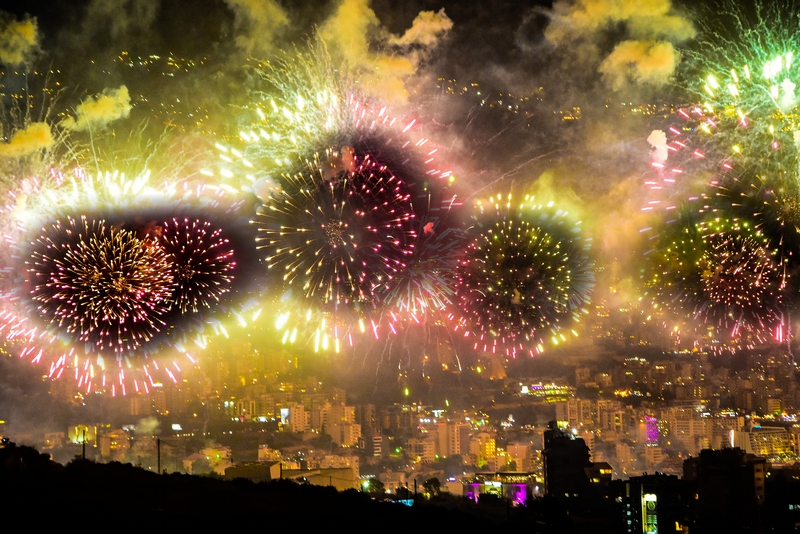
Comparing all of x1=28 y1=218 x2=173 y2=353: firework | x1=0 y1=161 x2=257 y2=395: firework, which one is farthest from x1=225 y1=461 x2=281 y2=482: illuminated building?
x1=28 y1=218 x2=173 y2=353: firework

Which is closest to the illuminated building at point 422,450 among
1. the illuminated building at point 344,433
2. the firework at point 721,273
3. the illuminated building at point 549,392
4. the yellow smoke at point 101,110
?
the illuminated building at point 344,433

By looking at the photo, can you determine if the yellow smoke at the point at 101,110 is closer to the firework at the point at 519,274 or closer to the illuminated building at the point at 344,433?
the firework at the point at 519,274

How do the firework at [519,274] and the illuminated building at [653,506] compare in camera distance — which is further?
the illuminated building at [653,506]

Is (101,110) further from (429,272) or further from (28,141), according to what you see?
(429,272)

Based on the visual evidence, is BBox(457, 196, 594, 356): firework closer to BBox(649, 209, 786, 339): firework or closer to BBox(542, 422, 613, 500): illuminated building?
BBox(649, 209, 786, 339): firework

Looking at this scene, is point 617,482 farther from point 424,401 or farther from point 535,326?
point 424,401

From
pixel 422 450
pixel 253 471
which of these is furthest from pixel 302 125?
pixel 422 450
